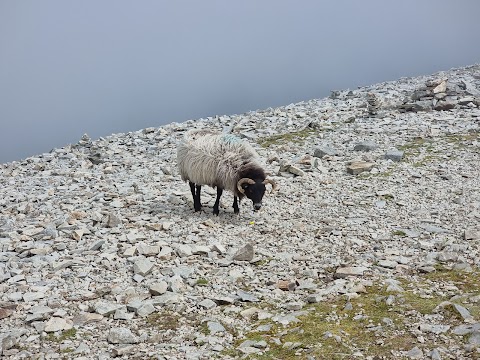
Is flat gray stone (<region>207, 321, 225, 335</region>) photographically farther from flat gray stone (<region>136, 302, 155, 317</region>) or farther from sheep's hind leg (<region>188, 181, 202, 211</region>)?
sheep's hind leg (<region>188, 181, 202, 211</region>)

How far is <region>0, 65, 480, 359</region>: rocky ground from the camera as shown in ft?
24.1

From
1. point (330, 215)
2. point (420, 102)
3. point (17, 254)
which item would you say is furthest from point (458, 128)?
point (17, 254)

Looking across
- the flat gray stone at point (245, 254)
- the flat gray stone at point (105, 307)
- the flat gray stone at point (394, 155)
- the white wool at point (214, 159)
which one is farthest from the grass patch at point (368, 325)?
the flat gray stone at point (394, 155)

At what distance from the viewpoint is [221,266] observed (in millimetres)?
10555

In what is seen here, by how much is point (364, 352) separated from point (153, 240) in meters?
6.51

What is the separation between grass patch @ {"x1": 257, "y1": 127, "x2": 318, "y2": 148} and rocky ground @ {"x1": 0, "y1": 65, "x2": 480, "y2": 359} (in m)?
1.19

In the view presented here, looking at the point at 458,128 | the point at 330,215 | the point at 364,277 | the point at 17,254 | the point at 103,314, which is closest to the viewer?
the point at 103,314

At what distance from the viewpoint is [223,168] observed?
1404 cm

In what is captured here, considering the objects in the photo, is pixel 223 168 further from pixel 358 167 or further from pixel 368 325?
pixel 368 325

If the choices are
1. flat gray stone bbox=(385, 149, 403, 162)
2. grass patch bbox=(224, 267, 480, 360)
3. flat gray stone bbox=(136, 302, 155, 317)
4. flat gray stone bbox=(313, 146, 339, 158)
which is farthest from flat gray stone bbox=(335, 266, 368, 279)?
flat gray stone bbox=(313, 146, 339, 158)

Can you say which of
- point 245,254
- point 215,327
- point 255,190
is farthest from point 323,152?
point 215,327

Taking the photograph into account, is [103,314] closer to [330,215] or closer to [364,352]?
[364,352]

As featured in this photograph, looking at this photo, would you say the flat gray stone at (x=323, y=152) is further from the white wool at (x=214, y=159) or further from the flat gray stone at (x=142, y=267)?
the flat gray stone at (x=142, y=267)

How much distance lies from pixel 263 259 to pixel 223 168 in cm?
390
